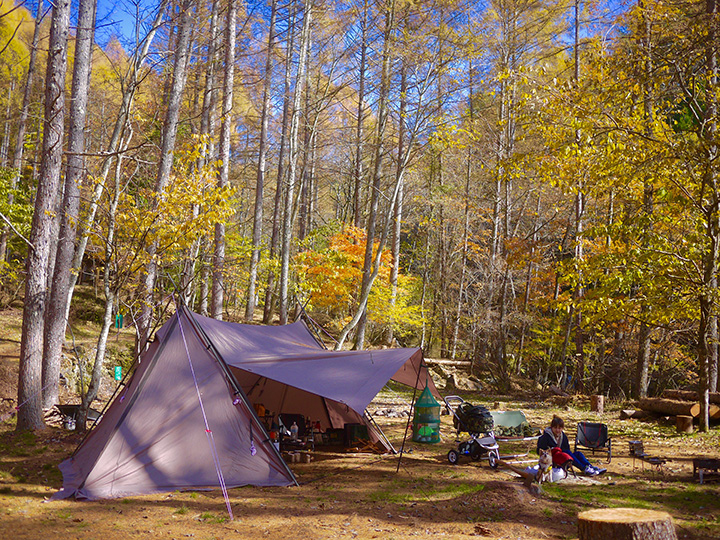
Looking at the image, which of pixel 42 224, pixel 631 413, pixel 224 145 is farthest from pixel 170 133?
pixel 631 413

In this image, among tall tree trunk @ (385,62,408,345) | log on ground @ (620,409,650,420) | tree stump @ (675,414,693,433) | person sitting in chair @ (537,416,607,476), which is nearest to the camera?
person sitting in chair @ (537,416,607,476)

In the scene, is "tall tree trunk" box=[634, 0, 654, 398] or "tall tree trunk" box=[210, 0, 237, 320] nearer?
"tall tree trunk" box=[634, 0, 654, 398]

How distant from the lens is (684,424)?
10969 millimetres

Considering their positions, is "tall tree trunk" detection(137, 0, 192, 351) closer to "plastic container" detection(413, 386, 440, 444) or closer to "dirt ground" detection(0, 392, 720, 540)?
"dirt ground" detection(0, 392, 720, 540)

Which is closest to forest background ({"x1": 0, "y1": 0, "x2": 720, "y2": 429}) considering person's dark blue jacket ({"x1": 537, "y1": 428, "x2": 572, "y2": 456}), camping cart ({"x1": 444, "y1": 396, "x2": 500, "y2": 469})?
camping cart ({"x1": 444, "y1": 396, "x2": 500, "y2": 469})

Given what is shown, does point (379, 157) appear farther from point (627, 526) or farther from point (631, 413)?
point (627, 526)

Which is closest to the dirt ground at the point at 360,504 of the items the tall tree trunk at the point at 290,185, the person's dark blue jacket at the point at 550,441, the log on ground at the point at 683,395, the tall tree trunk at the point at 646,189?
the person's dark blue jacket at the point at 550,441

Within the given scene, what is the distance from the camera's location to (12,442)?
8094mm

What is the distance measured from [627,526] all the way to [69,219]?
945 centimetres

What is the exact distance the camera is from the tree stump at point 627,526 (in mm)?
4184

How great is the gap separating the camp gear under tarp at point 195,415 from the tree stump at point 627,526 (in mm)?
2916

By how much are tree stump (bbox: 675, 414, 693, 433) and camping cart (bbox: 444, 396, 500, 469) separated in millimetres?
4359

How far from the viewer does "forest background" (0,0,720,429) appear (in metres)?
9.79

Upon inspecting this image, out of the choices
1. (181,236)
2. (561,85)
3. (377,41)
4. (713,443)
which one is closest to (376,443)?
(181,236)
